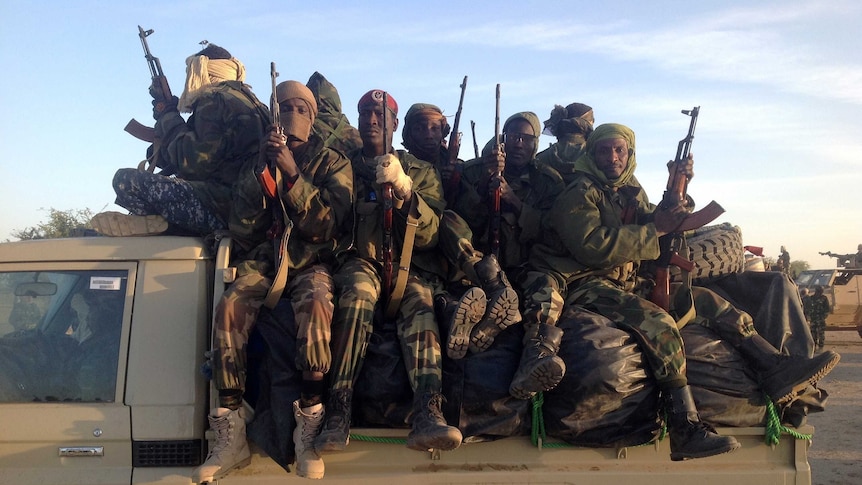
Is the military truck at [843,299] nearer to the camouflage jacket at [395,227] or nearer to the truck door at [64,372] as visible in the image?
the camouflage jacket at [395,227]

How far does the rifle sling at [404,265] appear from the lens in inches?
143

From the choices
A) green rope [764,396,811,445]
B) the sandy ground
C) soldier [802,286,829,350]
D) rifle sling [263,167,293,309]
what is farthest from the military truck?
rifle sling [263,167,293,309]

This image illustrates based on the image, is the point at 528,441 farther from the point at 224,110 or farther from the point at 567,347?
the point at 224,110

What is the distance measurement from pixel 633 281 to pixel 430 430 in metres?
1.71

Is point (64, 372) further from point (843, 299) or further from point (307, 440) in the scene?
point (843, 299)

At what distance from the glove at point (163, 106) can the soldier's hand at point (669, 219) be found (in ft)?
11.6

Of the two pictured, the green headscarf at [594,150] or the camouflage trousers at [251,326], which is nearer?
the camouflage trousers at [251,326]

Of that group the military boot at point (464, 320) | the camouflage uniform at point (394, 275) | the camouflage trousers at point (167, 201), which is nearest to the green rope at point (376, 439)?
the camouflage uniform at point (394, 275)

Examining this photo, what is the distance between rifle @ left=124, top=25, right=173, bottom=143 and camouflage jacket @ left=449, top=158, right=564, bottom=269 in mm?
2424

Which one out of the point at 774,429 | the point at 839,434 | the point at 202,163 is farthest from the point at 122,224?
the point at 839,434

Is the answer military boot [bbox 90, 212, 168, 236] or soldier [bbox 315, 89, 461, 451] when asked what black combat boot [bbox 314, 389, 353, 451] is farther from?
military boot [bbox 90, 212, 168, 236]

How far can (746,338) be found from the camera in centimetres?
356

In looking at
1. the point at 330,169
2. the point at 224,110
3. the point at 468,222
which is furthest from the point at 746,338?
the point at 224,110

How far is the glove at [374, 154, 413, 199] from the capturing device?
3.59 meters
